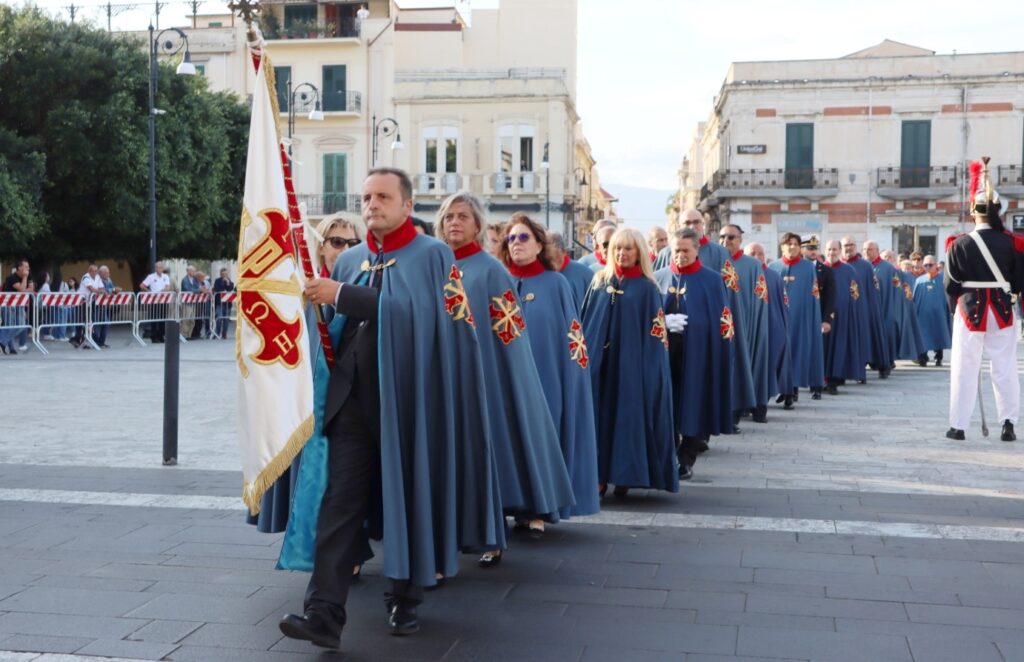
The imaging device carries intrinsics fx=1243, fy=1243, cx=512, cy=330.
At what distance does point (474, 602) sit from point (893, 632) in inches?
68.5

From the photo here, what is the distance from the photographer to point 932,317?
70.7ft

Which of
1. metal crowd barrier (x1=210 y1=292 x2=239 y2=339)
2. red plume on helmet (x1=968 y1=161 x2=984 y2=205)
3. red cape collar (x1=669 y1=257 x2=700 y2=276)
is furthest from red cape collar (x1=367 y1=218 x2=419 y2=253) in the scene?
metal crowd barrier (x1=210 y1=292 x2=239 y2=339)

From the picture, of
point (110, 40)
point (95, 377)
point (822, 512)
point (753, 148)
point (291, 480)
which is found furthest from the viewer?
point (753, 148)

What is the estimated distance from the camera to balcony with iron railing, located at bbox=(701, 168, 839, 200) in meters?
49.4

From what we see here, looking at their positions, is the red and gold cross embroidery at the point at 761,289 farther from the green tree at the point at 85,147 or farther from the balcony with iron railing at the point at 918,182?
the balcony with iron railing at the point at 918,182

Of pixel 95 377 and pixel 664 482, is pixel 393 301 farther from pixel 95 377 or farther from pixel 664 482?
pixel 95 377

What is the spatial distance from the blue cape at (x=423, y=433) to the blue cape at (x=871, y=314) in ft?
41.7

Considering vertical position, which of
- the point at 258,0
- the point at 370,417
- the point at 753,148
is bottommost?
the point at 370,417

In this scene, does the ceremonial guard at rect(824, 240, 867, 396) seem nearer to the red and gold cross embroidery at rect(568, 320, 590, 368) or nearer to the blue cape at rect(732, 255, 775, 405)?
the blue cape at rect(732, 255, 775, 405)

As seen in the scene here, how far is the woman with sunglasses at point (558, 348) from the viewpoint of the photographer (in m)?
6.87

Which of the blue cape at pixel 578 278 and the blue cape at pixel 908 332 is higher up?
the blue cape at pixel 578 278

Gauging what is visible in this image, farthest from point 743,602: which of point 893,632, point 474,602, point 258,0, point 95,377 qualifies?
point 95,377

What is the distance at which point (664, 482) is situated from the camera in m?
7.65

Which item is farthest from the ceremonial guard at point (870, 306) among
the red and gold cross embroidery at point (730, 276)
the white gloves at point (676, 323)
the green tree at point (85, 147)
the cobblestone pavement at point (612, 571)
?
the green tree at point (85, 147)
